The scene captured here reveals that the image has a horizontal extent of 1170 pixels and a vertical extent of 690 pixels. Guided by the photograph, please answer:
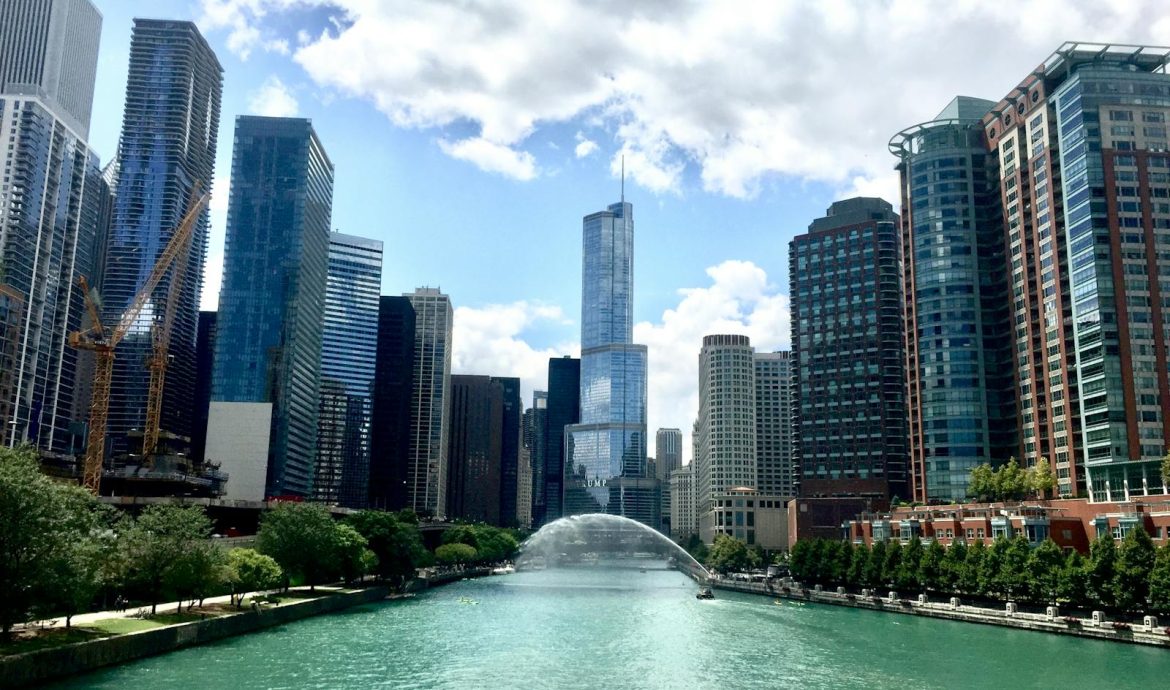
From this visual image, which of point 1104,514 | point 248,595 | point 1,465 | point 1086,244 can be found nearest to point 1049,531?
point 1104,514

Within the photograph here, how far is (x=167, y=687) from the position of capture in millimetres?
71688

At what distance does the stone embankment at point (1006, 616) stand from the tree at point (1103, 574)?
242 cm

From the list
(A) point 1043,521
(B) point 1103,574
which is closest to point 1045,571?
(B) point 1103,574

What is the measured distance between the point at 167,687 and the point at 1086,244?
16502 centimetres

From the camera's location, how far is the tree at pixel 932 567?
466ft

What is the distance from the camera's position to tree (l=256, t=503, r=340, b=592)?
444 feet

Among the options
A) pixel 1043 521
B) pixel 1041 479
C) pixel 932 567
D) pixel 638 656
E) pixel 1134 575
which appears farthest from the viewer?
pixel 1041 479

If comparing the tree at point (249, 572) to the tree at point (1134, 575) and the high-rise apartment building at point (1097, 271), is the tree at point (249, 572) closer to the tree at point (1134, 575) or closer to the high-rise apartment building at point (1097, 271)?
the tree at point (1134, 575)

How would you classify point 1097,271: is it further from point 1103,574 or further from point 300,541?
point 300,541

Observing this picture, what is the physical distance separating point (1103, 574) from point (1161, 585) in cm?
853

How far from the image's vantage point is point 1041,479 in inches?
6545

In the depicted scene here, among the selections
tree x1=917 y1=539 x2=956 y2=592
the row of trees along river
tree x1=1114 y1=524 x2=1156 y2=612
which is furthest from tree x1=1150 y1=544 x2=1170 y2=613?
the row of trees along river

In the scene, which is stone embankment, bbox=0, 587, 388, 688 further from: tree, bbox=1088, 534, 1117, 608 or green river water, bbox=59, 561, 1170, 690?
tree, bbox=1088, 534, 1117, 608

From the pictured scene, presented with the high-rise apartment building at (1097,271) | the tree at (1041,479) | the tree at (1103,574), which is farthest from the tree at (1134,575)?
the tree at (1041,479)
